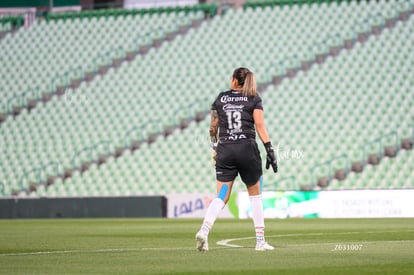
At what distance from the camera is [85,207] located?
28891mm

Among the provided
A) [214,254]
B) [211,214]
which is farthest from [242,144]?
[214,254]

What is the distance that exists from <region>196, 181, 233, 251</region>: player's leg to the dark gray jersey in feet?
1.96

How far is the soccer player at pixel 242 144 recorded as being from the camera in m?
11.9

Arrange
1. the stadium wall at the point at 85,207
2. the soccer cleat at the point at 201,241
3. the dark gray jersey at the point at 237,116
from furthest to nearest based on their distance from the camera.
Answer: the stadium wall at the point at 85,207 → the dark gray jersey at the point at 237,116 → the soccer cleat at the point at 201,241

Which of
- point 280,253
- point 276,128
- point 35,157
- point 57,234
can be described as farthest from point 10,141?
point 280,253

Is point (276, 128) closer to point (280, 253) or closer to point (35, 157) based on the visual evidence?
point (35, 157)

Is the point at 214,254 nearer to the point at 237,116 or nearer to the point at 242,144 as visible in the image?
the point at 242,144

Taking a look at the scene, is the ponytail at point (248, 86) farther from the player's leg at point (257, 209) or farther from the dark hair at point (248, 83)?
the player's leg at point (257, 209)

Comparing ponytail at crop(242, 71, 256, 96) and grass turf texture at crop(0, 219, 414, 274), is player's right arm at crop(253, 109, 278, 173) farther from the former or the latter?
grass turf texture at crop(0, 219, 414, 274)

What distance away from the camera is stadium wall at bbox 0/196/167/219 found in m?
28.3

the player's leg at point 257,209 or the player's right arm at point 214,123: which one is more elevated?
the player's right arm at point 214,123

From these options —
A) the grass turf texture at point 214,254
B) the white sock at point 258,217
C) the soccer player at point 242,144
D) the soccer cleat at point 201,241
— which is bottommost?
the grass turf texture at point 214,254

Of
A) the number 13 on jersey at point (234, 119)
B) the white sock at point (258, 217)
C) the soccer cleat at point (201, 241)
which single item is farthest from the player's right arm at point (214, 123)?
the soccer cleat at point (201, 241)

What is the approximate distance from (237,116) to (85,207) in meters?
17.5
